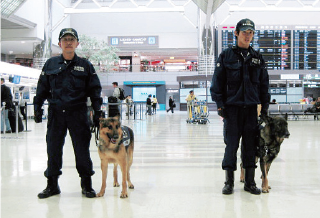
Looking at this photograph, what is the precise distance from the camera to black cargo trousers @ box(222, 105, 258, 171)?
A: 3.85 metres

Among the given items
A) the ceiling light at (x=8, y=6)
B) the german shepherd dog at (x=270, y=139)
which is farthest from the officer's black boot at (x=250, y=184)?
the ceiling light at (x=8, y=6)

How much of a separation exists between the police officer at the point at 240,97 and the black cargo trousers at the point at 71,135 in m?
1.43

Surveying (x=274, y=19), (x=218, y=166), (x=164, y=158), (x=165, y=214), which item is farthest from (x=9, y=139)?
(x=274, y=19)

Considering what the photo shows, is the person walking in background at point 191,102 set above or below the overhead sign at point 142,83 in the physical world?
below

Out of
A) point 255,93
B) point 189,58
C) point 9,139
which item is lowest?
point 9,139

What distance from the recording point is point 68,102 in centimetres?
365

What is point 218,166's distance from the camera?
549 centimetres

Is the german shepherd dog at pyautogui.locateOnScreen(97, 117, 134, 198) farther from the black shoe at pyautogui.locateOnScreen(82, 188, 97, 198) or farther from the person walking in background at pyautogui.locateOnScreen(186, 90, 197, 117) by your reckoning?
the person walking in background at pyautogui.locateOnScreen(186, 90, 197, 117)

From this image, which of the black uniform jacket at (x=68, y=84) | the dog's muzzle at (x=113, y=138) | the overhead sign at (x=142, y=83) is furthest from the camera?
the overhead sign at (x=142, y=83)

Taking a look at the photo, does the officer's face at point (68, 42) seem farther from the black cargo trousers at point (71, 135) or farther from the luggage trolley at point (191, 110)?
the luggage trolley at point (191, 110)

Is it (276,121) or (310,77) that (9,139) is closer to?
(276,121)

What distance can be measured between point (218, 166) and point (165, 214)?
2.50 meters

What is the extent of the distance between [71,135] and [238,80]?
1.85m

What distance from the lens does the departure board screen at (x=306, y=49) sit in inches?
1254
